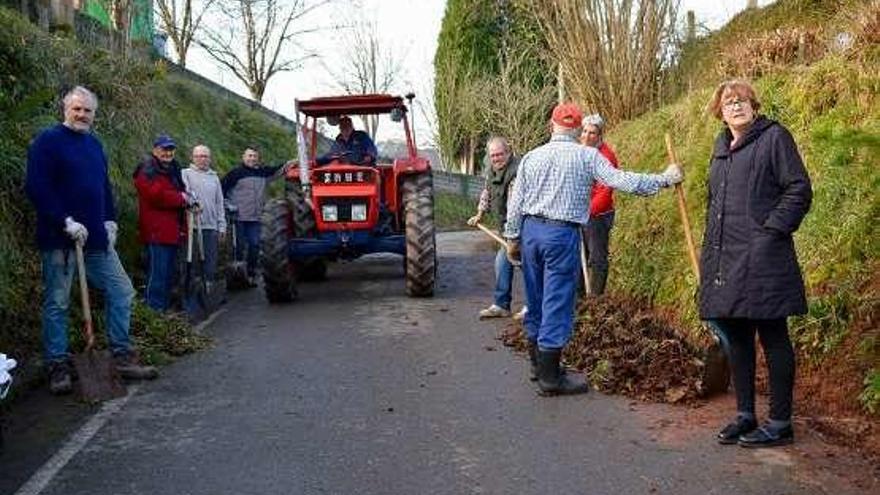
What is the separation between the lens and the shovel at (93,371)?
6.18 m

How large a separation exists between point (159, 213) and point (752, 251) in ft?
19.1

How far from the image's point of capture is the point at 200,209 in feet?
32.8

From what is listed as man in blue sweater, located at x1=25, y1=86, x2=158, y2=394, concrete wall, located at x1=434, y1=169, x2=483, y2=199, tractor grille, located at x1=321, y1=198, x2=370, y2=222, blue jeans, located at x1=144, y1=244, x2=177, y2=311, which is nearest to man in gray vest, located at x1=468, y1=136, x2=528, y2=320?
tractor grille, located at x1=321, y1=198, x2=370, y2=222

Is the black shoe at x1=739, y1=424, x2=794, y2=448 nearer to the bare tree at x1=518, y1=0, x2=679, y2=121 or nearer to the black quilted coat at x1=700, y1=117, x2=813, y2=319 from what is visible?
the black quilted coat at x1=700, y1=117, x2=813, y2=319

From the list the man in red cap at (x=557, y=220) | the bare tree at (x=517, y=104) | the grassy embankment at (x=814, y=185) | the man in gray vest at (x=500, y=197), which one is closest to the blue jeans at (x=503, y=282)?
the man in gray vest at (x=500, y=197)

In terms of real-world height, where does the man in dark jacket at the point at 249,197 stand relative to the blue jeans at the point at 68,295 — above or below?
above

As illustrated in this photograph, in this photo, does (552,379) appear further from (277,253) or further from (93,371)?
(277,253)

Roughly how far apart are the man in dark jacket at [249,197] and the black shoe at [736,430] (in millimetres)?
8141

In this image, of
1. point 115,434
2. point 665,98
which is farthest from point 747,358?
point 665,98

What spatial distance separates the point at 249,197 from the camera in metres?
12.2

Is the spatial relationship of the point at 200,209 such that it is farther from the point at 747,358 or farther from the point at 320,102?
the point at 747,358

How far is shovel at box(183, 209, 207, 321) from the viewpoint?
30.8ft

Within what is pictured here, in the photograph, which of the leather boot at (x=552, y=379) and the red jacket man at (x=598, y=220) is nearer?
the leather boot at (x=552, y=379)

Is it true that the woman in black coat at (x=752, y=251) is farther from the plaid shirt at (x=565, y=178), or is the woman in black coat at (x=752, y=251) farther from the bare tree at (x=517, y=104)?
the bare tree at (x=517, y=104)
